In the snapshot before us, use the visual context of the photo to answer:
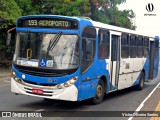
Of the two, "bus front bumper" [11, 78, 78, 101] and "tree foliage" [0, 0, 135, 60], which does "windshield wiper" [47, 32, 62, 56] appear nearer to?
"bus front bumper" [11, 78, 78, 101]

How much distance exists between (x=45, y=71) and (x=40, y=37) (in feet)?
3.49

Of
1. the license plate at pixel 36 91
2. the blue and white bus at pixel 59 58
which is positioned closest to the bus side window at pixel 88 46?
the blue and white bus at pixel 59 58

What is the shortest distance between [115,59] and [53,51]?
402 centimetres

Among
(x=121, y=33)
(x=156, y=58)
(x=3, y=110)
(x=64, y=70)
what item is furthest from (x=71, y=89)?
(x=156, y=58)

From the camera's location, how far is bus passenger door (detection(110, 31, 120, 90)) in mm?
13953

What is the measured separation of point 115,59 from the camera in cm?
1427

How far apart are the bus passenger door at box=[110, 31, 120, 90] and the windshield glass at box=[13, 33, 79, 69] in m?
3.29

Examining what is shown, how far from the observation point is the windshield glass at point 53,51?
35.4ft

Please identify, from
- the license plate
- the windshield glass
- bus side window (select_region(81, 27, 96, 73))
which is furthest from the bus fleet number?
the license plate

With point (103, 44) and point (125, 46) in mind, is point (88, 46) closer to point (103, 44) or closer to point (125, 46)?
point (103, 44)

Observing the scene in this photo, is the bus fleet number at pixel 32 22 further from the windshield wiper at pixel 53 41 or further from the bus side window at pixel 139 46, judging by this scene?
the bus side window at pixel 139 46

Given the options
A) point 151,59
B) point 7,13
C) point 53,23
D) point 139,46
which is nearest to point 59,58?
point 53,23

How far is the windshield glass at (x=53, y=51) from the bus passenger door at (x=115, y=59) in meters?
3.29

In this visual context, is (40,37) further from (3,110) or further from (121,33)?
(121,33)
